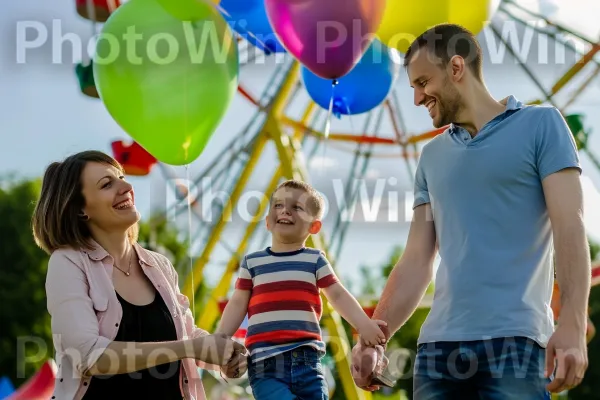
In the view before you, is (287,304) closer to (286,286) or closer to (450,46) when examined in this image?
(286,286)

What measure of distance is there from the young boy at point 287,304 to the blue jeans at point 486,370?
77 cm

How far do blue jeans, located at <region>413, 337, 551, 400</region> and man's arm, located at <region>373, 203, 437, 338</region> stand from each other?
25 centimetres

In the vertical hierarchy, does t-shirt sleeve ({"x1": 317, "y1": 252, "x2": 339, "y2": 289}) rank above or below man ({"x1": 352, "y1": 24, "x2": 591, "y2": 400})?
below

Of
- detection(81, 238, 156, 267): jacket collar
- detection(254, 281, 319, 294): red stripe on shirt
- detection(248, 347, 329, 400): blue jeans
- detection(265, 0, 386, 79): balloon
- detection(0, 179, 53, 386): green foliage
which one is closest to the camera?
detection(81, 238, 156, 267): jacket collar

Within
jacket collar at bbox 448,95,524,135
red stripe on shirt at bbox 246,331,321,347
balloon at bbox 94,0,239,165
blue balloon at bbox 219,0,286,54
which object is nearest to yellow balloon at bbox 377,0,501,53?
balloon at bbox 94,0,239,165

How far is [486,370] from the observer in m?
2.15

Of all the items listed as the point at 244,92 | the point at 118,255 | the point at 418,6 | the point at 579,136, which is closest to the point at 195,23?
the point at 418,6

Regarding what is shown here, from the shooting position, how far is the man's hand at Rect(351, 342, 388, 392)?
2422 millimetres

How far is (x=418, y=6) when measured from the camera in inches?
165

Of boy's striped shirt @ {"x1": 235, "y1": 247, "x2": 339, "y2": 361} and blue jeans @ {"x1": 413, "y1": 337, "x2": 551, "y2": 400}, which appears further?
boy's striped shirt @ {"x1": 235, "y1": 247, "x2": 339, "y2": 361}

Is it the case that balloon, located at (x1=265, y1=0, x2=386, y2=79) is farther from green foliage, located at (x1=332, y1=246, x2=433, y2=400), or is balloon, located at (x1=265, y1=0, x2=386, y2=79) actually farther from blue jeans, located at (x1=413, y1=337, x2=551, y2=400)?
green foliage, located at (x1=332, y1=246, x2=433, y2=400)

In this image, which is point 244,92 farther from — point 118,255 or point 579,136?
point 118,255

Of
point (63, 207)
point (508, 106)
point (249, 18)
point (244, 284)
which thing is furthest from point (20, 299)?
point (508, 106)

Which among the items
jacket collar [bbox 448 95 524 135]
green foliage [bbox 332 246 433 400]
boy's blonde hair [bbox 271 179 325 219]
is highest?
jacket collar [bbox 448 95 524 135]
